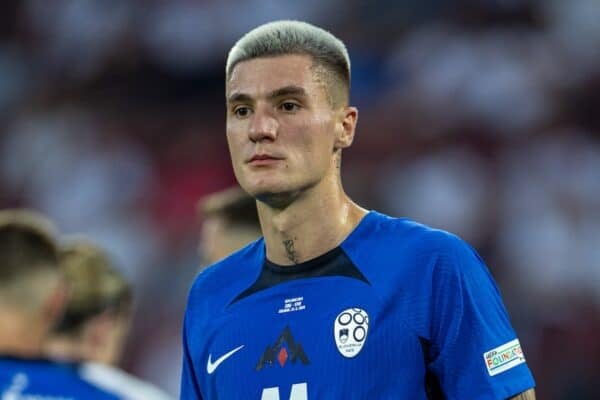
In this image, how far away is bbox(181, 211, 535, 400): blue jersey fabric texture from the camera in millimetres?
2852

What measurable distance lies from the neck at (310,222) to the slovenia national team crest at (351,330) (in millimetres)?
232

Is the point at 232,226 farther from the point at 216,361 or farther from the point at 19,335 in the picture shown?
the point at 216,361

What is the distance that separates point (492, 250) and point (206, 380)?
23.6 feet

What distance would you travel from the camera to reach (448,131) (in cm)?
1112

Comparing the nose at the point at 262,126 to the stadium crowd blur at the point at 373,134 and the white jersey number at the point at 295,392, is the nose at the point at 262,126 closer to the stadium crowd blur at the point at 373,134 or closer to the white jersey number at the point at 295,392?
the white jersey number at the point at 295,392

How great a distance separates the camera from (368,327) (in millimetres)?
2920

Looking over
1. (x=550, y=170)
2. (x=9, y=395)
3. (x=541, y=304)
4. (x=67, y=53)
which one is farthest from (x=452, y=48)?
(x=9, y=395)

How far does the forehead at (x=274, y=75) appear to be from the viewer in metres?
3.07

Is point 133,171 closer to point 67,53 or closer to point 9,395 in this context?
point 67,53

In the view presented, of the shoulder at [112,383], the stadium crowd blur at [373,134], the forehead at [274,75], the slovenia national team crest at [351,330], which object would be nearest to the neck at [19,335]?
the shoulder at [112,383]

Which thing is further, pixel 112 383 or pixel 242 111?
pixel 112 383

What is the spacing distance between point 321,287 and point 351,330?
181mm

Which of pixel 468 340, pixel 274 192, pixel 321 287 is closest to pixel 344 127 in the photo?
pixel 274 192

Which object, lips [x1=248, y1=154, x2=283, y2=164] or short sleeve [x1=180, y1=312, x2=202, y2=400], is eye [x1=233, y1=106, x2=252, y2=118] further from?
short sleeve [x1=180, y1=312, x2=202, y2=400]
